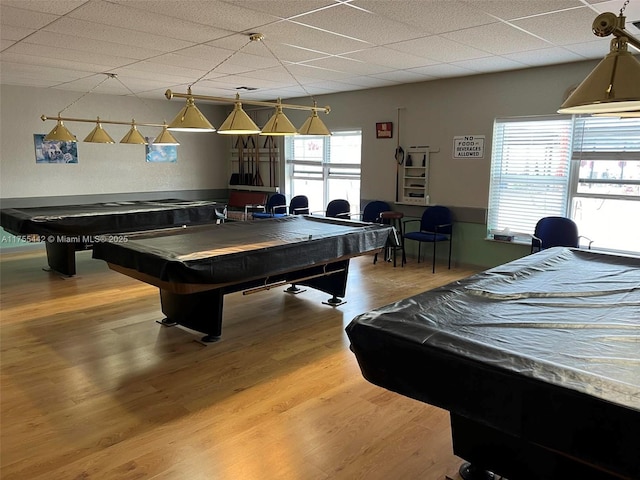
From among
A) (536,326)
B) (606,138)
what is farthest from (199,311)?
(606,138)

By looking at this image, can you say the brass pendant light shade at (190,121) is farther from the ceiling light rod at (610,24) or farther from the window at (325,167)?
the window at (325,167)

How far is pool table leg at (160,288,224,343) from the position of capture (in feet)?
12.2

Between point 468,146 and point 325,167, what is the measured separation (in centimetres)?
278

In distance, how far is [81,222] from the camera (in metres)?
5.29

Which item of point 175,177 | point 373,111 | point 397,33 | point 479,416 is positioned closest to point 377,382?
point 479,416

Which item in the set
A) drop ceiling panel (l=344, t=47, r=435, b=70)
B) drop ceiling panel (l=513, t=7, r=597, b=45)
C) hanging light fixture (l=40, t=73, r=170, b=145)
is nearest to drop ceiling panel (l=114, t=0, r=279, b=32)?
drop ceiling panel (l=344, t=47, r=435, b=70)

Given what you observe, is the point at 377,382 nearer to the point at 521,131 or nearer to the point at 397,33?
the point at 397,33

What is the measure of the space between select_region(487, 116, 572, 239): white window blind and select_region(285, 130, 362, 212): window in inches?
91.2

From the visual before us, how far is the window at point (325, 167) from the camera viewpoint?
7.72 meters

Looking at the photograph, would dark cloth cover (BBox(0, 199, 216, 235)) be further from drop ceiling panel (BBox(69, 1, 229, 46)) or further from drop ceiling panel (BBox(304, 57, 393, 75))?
drop ceiling panel (BBox(304, 57, 393, 75))

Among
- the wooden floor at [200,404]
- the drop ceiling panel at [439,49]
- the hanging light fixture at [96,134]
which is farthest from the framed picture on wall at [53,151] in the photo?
the drop ceiling panel at [439,49]

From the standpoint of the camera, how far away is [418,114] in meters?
6.56

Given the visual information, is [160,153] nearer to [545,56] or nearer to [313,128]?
[313,128]

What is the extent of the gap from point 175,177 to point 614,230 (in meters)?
7.27
